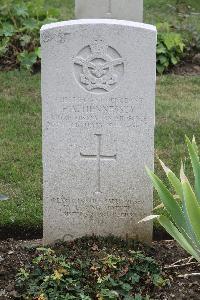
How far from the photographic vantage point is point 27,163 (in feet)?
21.4

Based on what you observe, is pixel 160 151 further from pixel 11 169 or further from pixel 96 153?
pixel 96 153

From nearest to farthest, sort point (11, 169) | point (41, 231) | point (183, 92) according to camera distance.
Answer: point (41, 231), point (11, 169), point (183, 92)

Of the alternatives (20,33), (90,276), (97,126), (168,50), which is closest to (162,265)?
(90,276)

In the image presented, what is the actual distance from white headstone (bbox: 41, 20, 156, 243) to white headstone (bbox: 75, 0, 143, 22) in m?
3.90

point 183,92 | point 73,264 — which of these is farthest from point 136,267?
point 183,92

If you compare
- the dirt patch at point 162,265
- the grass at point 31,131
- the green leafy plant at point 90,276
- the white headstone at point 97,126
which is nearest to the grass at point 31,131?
the grass at point 31,131

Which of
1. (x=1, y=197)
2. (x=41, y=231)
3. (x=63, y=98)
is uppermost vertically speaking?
(x=63, y=98)

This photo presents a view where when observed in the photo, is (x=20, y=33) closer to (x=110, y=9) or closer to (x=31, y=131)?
(x=110, y=9)

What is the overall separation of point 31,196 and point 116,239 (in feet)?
3.67

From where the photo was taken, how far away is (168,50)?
9188 mm

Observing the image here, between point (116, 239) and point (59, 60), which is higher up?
point (59, 60)

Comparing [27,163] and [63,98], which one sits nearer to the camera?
[63,98]

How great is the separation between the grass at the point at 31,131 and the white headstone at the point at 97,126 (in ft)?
2.16

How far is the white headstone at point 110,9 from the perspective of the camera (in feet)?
27.7
